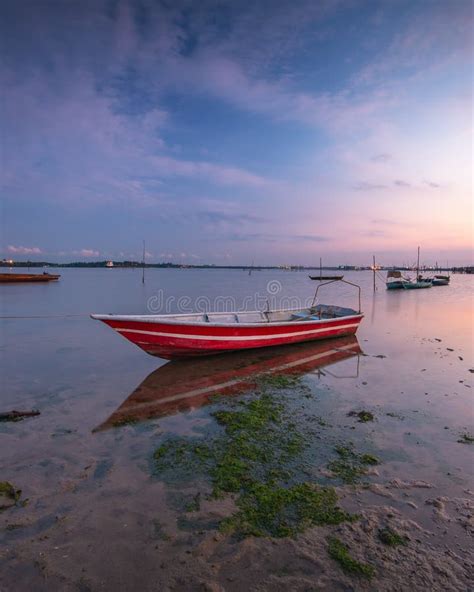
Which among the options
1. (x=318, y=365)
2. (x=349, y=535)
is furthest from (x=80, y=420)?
(x=318, y=365)

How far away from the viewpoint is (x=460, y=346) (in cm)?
1342

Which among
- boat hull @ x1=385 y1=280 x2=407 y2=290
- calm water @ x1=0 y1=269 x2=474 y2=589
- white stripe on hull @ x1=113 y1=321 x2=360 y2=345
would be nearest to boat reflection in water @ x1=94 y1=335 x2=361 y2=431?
calm water @ x1=0 y1=269 x2=474 y2=589

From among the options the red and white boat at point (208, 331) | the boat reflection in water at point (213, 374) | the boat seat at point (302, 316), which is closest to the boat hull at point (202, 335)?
the red and white boat at point (208, 331)

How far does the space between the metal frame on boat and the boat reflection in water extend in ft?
1.28

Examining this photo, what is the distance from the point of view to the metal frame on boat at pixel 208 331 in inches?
363

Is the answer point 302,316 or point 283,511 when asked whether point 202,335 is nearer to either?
point 302,316

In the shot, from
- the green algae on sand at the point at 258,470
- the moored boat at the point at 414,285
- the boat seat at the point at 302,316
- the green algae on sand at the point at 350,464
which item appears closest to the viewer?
the green algae on sand at the point at 258,470

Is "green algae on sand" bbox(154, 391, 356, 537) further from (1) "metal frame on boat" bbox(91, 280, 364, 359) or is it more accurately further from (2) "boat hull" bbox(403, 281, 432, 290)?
(2) "boat hull" bbox(403, 281, 432, 290)

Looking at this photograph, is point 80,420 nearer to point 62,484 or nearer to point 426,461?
point 62,484

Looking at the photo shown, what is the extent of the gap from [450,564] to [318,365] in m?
7.31

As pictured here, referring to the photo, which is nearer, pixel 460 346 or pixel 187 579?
pixel 187 579

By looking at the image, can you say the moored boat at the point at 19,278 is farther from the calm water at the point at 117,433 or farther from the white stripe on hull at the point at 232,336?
the white stripe on hull at the point at 232,336

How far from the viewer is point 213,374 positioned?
943 centimetres

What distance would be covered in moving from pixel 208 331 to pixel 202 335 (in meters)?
0.21
